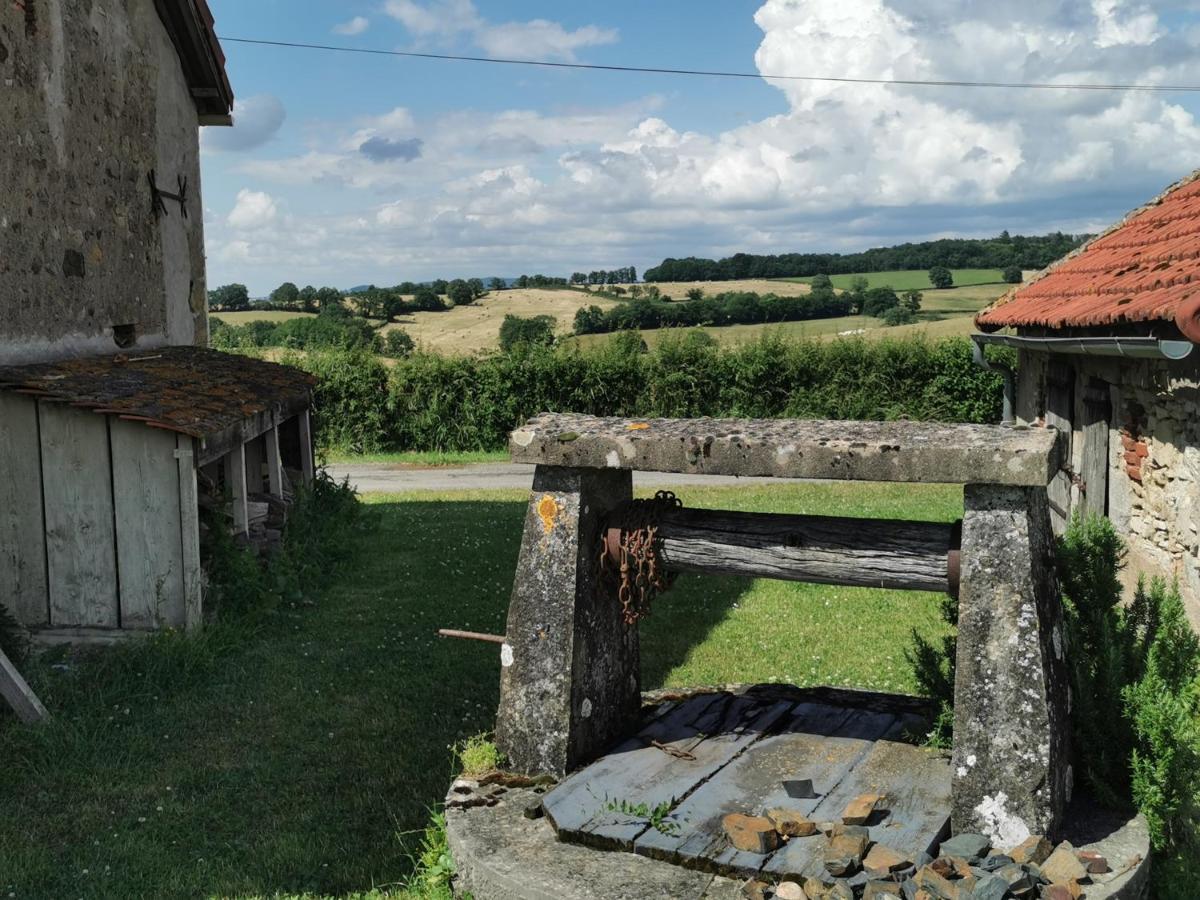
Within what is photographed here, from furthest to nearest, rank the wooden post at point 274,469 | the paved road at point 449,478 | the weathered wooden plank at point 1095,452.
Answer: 1. the paved road at point 449,478
2. the wooden post at point 274,469
3. the weathered wooden plank at point 1095,452

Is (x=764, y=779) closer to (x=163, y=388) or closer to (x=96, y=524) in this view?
(x=96, y=524)

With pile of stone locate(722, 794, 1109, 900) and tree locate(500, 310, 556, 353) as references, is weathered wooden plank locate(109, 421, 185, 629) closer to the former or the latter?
pile of stone locate(722, 794, 1109, 900)

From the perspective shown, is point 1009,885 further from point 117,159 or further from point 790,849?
point 117,159

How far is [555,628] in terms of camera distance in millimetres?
4113

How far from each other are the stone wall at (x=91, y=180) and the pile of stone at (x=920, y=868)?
254 inches

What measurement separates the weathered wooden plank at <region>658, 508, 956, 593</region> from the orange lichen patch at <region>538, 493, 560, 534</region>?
1.37 feet

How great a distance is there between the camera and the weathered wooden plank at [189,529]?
721cm

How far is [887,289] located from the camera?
3450cm

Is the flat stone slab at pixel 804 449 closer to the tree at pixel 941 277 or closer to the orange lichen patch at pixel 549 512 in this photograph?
the orange lichen patch at pixel 549 512

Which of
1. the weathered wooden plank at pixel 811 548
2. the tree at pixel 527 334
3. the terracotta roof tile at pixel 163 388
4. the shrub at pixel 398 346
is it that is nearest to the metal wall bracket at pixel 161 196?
the terracotta roof tile at pixel 163 388

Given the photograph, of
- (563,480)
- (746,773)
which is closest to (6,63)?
(563,480)

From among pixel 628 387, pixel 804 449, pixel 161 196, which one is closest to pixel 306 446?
pixel 161 196

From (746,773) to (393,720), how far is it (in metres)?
2.87

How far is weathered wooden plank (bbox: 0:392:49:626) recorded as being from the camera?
7.23 metres
